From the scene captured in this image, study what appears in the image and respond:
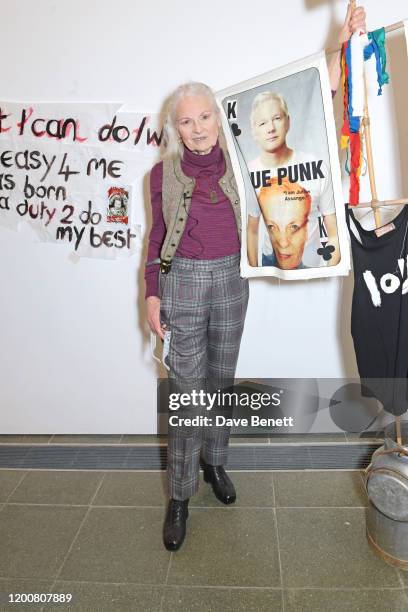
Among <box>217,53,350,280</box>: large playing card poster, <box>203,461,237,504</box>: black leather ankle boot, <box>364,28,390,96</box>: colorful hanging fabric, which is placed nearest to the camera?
<box>364,28,390,96</box>: colorful hanging fabric

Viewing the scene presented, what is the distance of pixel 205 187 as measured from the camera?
159cm

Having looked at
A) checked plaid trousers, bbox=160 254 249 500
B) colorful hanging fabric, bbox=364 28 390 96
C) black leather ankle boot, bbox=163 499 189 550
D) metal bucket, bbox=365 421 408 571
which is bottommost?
black leather ankle boot, bbox=163 499 189 550

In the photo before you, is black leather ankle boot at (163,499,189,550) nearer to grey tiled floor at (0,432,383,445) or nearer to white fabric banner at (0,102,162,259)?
grey tiled floor at (0,432,383,445)

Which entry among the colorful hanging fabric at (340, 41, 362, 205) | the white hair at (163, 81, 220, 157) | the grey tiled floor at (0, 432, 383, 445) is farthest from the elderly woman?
the grey tiled floor at (0, 432, 383, 445)

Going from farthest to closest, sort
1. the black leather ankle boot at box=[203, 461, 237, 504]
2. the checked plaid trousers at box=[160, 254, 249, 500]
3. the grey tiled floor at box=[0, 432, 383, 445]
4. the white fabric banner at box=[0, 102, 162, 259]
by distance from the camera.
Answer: the grey tiled floor at box=[0, 432, 383, 445]
the white fabric banner at box=[0, 102, 162, 259]
the black leather ankle boot at box=[203, 461, 237, 504]
the checked plaid trousers at box=[160, 254, 249, 500]

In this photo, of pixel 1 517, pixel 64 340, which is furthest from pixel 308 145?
pixel 1 517

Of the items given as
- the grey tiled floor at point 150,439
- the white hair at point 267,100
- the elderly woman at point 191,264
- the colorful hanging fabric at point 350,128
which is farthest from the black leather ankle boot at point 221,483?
the white hair at point 267,100

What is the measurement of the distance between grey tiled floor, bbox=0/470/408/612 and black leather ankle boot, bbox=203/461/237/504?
0.03 metres

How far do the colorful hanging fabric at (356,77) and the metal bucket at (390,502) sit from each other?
0.86 metres

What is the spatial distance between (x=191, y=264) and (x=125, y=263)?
2.13 ft

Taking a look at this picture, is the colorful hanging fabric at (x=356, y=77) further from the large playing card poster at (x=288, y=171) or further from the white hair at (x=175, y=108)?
the white hair at (x=175, y=108)

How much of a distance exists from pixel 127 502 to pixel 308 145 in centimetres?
144

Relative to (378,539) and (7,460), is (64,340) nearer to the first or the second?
(7,460)

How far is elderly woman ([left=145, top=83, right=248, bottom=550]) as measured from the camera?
61.4 inches
